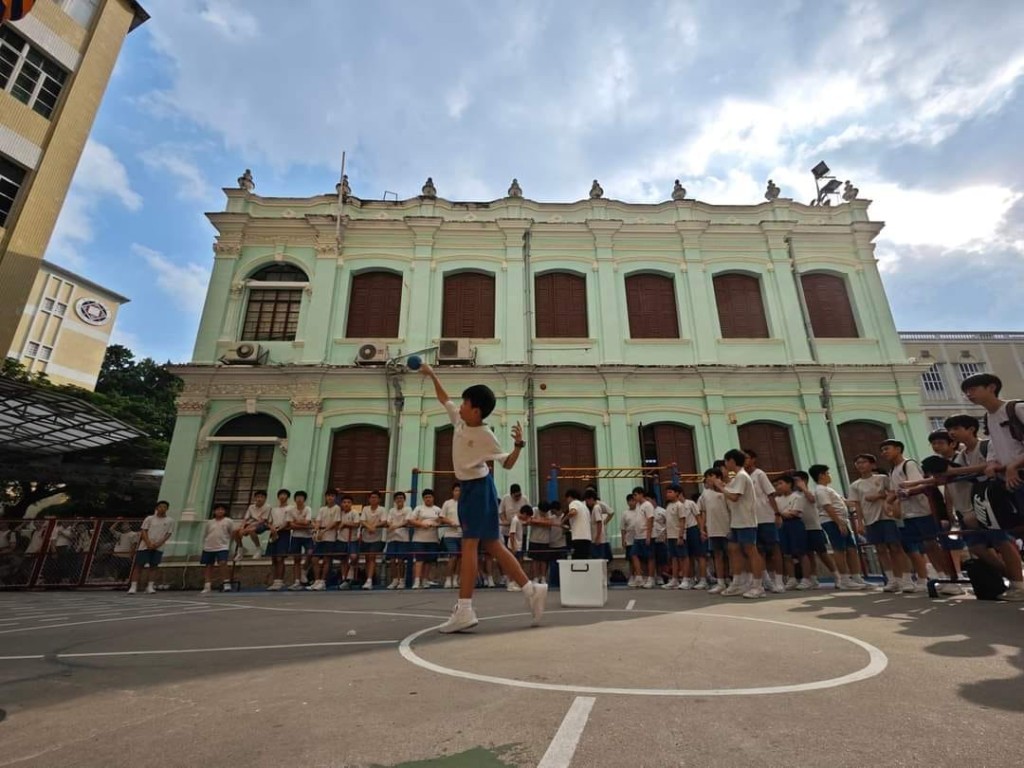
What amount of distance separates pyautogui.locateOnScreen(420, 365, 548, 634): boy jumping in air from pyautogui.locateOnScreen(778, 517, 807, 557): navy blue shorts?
18.4 ft

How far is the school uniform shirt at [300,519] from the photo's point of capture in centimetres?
1090

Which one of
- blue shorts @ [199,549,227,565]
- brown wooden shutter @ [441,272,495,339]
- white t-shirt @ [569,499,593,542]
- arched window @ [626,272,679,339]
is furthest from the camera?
arched window @ [626,272,679,339]

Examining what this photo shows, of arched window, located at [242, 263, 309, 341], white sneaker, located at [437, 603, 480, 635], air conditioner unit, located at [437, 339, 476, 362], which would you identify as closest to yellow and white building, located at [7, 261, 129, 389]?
arched window, located at [242, 263, 309, 341]

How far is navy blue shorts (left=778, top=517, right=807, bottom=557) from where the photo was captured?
8133 mm

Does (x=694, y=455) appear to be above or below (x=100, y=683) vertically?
above

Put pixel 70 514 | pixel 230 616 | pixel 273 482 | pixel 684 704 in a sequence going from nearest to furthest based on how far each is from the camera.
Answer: pixel 684 704 < pixel 230 616 < pixel 273 482 < pixel 70 514

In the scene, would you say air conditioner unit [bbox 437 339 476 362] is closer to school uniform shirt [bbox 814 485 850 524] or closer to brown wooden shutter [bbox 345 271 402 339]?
brown wooden shutter [bbox 345 271 402 339]

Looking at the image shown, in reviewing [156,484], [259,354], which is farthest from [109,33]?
[156,484]

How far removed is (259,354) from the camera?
14.7m

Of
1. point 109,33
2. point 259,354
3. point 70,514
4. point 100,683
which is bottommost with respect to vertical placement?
point 100,683

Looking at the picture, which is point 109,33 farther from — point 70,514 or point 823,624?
point 823,624

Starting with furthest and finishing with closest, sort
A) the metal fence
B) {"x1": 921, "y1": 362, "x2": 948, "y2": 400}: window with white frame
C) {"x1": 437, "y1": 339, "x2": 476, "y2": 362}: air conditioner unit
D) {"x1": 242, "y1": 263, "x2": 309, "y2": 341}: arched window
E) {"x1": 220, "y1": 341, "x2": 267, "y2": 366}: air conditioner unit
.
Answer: {"x1": 921, "y1": 362, "x2": 948, "y2": 400}: window with white frame, {"x1": 242, "y1": 263, "x2": 309, "y2": 341}: arched window, {"x1": 437, "y1": 339, "x2": 476, "y2": 362}: air conditioner unit, {"x1": 220, "y1": 341, "x2": 267, "y2": 366}: air conditioner unit, the metal fence

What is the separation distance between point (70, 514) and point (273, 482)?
40.3 ft

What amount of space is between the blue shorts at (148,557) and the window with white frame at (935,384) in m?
37.8
